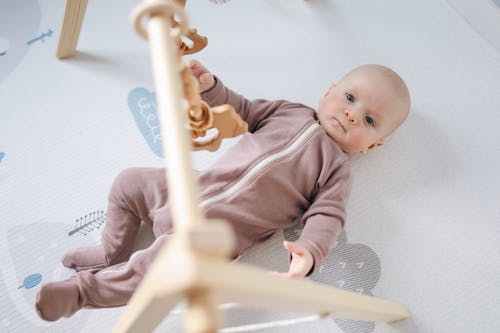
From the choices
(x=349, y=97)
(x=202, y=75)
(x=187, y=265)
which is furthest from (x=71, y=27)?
(x=187, y=265)

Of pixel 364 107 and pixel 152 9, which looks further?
pixel 364 107

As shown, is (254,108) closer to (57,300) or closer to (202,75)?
(202,75)

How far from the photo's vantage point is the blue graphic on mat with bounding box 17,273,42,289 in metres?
0.85

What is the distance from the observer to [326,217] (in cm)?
82

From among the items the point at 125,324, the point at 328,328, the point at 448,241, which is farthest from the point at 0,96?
the point at 448,241

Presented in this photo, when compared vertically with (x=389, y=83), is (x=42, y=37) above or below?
above

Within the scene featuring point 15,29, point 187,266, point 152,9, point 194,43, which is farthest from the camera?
point 15,29

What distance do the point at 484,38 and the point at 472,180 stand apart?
1.34 ft

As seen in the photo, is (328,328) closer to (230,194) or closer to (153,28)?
(230,194)

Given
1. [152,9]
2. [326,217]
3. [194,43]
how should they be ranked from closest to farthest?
[152,9] → [194,43] → [326,217]

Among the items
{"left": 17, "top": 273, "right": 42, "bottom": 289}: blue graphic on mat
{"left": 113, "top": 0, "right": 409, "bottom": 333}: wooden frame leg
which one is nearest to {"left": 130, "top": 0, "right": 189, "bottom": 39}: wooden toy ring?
{"left": 113, "top": 0, "right": 409, "bottom": 333}: wooden frame leg

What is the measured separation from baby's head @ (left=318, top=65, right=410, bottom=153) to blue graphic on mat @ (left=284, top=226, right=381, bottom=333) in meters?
0.21

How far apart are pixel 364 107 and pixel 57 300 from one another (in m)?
0.65

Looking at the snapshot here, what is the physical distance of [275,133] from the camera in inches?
34.9
